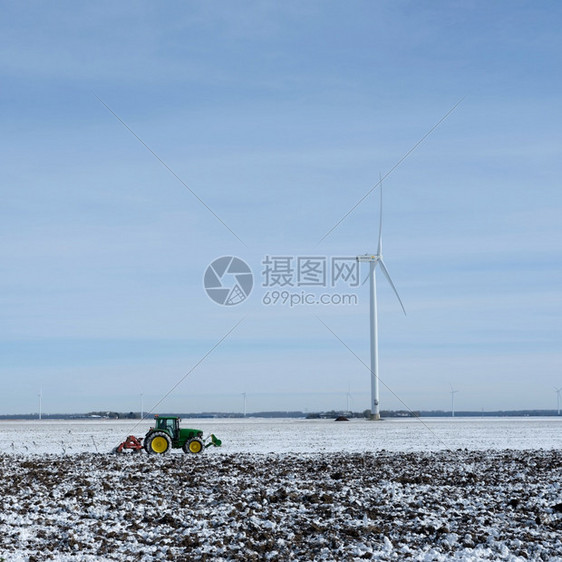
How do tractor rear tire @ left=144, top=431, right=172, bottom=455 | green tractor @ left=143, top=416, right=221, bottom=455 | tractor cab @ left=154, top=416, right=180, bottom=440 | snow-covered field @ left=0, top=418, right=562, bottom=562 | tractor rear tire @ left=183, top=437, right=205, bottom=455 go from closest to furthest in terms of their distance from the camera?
snow-covered field @ left=0, top=418, right=562, bottom=562 → tractor rear tire @ left=144, top=431, right=172, bottom=455 → green tractor @ left=143, top=416, right=221, bottom=455 → tractor rear tire @ left=183, top=437, right=205, bottom=455 → tractor cab @ left=154, top=416, right=180, bottom=440

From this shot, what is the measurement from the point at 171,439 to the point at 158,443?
50.1 inches

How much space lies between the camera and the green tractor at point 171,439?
3512 centimetres

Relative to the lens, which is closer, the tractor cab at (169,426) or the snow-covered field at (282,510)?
the snow-covered field at (282,510)

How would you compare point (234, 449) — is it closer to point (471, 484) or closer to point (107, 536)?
point (471, 484)

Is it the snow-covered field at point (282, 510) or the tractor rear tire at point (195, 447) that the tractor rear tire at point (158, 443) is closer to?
the tractor rear tire at point (195, 447)

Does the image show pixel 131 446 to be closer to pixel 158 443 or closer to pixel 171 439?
pixel 158 443

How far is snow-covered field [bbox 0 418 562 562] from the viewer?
16.8 metres

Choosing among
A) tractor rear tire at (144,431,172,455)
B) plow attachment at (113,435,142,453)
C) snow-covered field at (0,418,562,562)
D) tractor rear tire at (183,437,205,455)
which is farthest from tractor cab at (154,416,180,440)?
snow-covered field at (0,418,562,562)

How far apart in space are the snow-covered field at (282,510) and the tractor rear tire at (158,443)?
12.8 feet

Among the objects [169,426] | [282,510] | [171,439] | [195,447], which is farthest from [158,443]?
[282,510]

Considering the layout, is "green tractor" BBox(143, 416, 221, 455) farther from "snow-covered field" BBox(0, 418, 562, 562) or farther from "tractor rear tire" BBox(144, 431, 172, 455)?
"snow-covered field" BBox(0, 418, 562, 562)

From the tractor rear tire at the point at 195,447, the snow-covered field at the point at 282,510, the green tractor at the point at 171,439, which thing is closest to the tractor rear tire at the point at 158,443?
the green tractor at the point at 171,439

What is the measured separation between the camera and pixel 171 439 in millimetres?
36375

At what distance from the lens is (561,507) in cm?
1947
